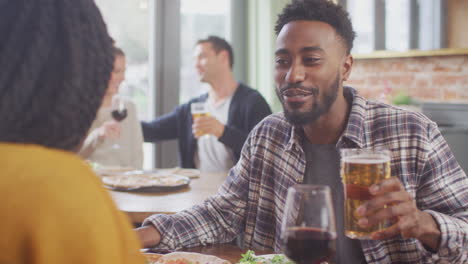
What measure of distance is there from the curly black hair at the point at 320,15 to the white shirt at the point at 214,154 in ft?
5.93

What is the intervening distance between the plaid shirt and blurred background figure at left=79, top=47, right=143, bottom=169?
153 cm

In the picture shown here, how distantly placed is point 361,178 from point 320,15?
0.75 meters

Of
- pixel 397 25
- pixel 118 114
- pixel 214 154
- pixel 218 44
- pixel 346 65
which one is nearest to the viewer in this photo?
pixel 346 65

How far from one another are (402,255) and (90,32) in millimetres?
1133

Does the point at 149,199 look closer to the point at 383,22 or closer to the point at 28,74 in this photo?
the point at 28,74

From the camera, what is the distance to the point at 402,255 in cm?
144

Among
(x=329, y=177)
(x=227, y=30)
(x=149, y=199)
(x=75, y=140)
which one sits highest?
(x=227, y=30)

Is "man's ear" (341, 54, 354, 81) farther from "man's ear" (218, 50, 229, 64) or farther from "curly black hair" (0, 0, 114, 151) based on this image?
"man's ear" (218, 50, 229, 64)

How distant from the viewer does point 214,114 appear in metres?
3.74

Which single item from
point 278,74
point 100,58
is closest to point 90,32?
point 100,58

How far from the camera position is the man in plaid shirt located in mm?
1419

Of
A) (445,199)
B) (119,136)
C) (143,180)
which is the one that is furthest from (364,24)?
(445,199)

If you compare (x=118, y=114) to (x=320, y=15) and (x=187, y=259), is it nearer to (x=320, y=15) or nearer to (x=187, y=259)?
(x=320, y=15)

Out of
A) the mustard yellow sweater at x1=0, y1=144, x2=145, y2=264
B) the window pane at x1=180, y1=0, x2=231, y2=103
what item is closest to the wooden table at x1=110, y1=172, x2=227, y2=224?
the mustard yellow sweater at x1=0, y1=144, x2=145, y2=264
